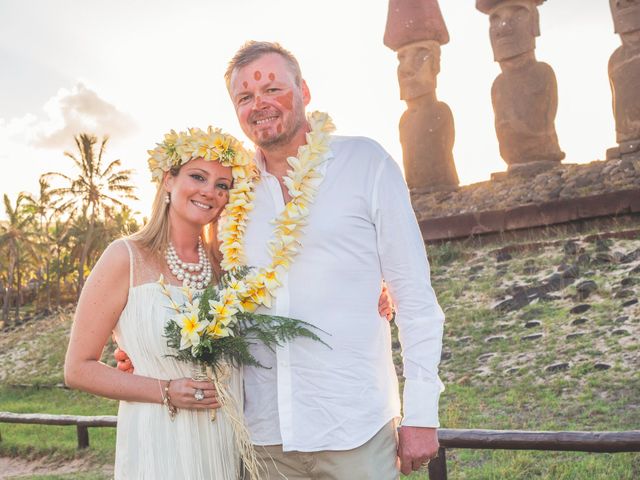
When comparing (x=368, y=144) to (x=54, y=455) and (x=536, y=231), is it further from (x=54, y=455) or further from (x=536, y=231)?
(x=536, y=231)

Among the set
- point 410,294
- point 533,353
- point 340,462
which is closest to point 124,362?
point 340,462

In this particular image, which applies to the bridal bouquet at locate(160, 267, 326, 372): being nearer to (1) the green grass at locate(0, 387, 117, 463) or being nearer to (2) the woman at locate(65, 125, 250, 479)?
(2) the woman at locate(65, 125, 250, 479)

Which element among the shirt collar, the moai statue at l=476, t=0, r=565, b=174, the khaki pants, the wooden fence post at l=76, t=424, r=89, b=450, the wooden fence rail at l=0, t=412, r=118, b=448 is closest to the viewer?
the khaki pants

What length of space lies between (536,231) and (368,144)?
9632 mm

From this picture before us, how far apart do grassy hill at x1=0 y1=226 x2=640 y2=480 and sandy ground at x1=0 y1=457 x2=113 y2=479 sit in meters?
0.10

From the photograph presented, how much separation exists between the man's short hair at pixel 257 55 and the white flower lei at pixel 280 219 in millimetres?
260

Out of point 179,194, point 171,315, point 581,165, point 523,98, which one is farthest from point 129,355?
point 523,98

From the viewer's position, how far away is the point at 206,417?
112 inches

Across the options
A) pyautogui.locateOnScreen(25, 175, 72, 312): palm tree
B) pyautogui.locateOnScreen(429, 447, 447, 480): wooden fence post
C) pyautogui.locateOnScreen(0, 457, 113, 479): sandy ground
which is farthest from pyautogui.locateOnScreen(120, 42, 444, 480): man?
pyautogui.locateOnScreen(25, 175, 72, 312): palm tree

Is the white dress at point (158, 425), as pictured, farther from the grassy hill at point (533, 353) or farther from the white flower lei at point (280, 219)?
the grassy hill at point (533, 353)

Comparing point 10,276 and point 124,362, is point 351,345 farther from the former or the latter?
point 10,276

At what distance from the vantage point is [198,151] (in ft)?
10.1

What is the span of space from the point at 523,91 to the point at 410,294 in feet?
40.3

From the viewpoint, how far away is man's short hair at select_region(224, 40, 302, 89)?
119 inches
